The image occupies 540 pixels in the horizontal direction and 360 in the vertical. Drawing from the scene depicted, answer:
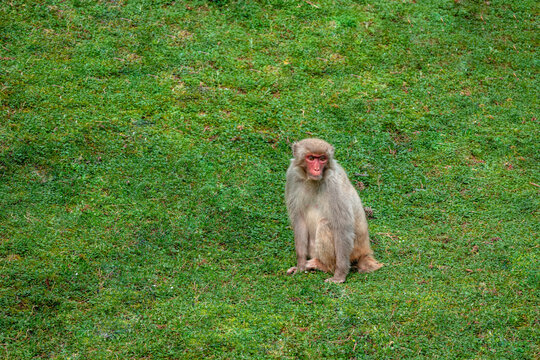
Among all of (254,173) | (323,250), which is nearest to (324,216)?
(323,250)

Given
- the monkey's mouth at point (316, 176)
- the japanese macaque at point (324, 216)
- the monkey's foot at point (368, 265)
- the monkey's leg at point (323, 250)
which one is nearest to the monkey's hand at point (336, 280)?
the japanese macaque at point (324, 216)

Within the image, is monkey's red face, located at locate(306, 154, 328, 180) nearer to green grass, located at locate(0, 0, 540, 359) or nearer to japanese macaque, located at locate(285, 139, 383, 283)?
japanese macaque, located at locate(285, 139, 383, 283)

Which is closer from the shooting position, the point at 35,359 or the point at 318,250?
the point at 35,359

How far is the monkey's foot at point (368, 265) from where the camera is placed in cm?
888

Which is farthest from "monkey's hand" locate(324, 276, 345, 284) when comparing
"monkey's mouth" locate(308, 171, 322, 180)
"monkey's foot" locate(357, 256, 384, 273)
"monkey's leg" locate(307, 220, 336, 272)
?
"monkey's mouth" locate(308, 171, 322, 180)

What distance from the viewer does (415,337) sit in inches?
280

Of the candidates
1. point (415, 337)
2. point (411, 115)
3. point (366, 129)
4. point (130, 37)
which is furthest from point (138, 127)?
point (415, 337)

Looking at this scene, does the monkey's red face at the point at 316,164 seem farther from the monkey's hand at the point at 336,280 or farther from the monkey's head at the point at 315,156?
the monkey's hand at the point at 336,280

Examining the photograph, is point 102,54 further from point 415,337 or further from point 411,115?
point 415,337

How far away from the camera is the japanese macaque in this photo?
334 inches

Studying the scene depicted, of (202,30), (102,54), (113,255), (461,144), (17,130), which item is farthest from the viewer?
(202,30)

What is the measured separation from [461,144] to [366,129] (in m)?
1.74

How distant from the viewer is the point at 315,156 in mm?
8367

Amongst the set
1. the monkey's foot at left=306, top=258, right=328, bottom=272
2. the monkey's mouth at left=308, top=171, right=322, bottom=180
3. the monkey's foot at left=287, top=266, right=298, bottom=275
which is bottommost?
the monkey's foot at left=287, top=266, right=298, bottom=275
